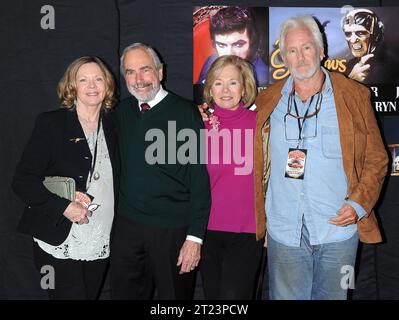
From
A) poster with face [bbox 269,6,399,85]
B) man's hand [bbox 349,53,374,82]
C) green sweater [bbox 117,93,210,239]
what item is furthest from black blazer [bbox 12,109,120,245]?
man's hand [bbox 349,53,374,82]

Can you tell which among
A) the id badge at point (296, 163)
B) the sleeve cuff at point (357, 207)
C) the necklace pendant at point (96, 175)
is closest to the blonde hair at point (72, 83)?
the necklace pendant at point (96, 175)

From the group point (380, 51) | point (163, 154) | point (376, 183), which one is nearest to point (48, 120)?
point (163, 154)

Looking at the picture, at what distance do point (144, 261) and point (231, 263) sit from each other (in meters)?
0.40

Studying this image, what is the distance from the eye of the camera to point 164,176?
2.15 m

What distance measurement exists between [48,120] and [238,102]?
88 cm

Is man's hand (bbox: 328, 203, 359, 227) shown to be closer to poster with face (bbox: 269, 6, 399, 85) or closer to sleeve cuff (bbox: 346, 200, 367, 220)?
sleeve cuff (bbox: 346, 200, 367, 220)

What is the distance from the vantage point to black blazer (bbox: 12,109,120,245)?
2.10 meters

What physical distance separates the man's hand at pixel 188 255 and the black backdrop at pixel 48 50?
1.12m

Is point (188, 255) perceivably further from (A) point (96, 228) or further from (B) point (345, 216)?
(B) point (345, 216)

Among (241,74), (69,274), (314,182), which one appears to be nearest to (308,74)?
(241,74)

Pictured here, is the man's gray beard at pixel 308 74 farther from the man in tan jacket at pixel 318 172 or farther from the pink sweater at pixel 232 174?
the pink sweater at pixel 232 174

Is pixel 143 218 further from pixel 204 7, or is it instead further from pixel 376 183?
pixel 204 7

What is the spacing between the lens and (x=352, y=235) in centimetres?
212

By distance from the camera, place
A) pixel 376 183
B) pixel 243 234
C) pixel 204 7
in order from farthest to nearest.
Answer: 1. pixel 204 7
2. pixel 243 234
3. pixel 376 183
